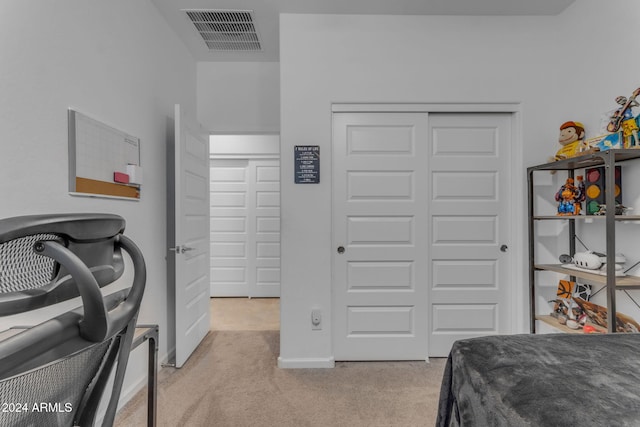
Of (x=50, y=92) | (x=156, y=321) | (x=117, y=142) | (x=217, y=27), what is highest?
(x=217, y=27)

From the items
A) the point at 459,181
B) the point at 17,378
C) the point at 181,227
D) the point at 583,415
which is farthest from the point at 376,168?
the point at 17,378

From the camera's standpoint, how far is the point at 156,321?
2367 mm

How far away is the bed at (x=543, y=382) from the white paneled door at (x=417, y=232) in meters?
1.38

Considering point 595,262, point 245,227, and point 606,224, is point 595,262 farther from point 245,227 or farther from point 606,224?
point 245,227

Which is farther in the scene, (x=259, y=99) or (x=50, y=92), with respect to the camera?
(x=259, y=99)

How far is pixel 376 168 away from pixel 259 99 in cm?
147

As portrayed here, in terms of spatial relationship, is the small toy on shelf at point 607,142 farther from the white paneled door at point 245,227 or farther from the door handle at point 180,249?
the white paneled door at point 245,227

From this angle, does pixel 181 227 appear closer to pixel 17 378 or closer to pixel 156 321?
pixel 156 321

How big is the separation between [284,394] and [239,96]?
8.77 feet

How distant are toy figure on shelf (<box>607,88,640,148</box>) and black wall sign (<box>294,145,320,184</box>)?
1918 millimetres

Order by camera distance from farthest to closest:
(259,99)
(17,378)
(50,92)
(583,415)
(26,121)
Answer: (259,99) → (50,92) → (26,121) → (583,415) → (17,378)

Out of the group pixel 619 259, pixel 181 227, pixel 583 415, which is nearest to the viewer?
pixel 583 415

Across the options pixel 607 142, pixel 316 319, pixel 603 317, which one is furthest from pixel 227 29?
pixel 603 317

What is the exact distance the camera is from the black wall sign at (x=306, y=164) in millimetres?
2412
